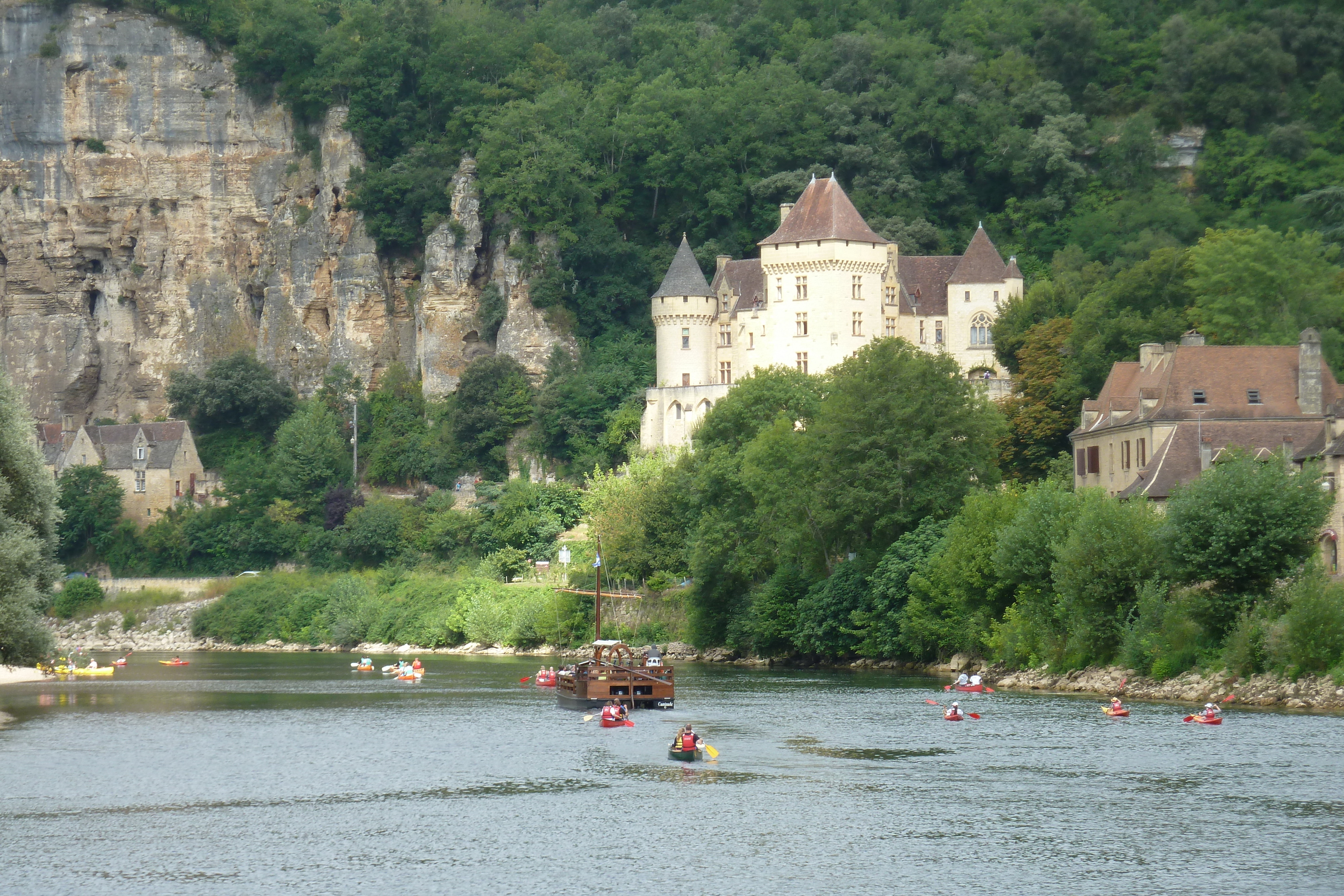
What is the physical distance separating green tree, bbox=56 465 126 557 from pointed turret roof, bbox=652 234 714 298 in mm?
38239

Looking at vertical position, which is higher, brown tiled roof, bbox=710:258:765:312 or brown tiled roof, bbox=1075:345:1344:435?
brown tiled roof, bbox=710:258:765:312

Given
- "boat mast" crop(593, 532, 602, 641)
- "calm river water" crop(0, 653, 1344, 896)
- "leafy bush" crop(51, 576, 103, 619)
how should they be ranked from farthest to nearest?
"leafy bush" crop(51, 576, 103, 619) → "boat mast" crop(593, 532, 602, 641) → "calm river water" crop(0, 653, 1344, 896)

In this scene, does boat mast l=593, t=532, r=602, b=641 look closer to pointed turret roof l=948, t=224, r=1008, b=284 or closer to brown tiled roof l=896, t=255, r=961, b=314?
brown tiled roof l=896, t=255, r=961, b=314

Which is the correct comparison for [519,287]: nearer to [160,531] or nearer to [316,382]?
[316,382]

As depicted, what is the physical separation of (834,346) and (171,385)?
47.3 meters

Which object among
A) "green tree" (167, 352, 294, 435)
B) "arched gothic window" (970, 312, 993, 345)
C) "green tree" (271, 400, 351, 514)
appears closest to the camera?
"arched gothic window" (970, 312, 993, 345)

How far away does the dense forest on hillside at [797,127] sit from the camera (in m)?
A: 112

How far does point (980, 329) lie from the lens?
342ft

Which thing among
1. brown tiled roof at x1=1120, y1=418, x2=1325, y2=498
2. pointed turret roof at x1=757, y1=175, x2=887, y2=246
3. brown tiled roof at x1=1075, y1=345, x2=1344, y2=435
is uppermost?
pointed turret roof at x1=757, y1=175, x2=887, y2=246

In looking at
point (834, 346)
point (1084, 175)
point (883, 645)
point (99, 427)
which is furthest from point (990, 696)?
point (99, 427)

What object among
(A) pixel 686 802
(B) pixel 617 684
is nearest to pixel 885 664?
(B) pixel 617 684

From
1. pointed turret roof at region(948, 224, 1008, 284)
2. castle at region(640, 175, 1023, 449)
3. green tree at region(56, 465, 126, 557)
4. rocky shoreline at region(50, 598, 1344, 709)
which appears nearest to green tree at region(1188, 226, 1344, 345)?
castle at region(640, 175, 1023, 449)

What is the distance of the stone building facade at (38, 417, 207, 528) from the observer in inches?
4742

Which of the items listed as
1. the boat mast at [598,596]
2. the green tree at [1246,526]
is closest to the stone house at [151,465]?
the boat mast at [598,596]
